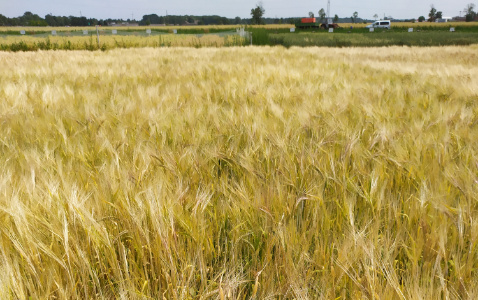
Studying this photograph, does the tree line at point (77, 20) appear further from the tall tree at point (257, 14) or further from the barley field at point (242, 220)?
the barley field at point (242, 220)

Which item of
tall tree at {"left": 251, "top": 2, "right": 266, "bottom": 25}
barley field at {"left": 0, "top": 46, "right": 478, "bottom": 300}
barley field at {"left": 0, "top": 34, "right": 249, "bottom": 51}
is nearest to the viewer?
barley field at {"left": 0, "top": 46, "right": 478, "bottom": 300}

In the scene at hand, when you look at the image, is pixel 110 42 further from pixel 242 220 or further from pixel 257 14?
pixel 257 14

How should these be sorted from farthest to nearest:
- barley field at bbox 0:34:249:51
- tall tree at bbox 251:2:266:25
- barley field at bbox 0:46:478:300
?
tall tree at bbox 251:2:266:25 → barley field at bbox 0:34:249:51 → barley field at bbox 0:46:478:300

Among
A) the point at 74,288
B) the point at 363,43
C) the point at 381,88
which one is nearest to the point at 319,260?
the point at 74,288

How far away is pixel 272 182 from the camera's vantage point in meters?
0.90

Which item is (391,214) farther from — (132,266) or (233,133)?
(233,133)

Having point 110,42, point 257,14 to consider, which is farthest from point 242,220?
point 257,14

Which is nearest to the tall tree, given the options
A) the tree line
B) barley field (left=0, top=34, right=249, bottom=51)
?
the tree line

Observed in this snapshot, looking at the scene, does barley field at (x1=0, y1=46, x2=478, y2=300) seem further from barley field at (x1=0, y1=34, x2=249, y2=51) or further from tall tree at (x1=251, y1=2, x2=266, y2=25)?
tall tree at (x1=251, y1=2, x2=266, y2=25)

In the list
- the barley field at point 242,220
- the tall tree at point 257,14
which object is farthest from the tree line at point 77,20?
the barley field at point 242,220

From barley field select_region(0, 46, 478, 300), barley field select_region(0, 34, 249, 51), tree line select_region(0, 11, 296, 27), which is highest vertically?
tree line select_region(0, 11, 296, 27)

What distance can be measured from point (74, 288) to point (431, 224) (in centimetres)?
76

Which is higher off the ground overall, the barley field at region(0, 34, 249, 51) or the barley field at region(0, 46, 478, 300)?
the barley field at region(0, 34, 249, 51)

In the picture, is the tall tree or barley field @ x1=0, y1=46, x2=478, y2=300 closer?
barley field @ x1=0, y1=46, x2=478, y2=300
